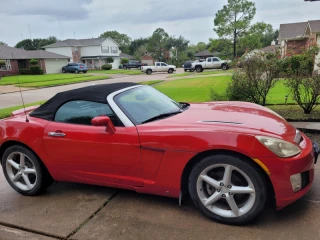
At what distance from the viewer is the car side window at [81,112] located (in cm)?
304

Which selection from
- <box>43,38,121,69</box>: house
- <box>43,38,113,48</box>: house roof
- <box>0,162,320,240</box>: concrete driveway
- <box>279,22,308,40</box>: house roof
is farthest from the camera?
<box>43,38,113,48</box>: house roof

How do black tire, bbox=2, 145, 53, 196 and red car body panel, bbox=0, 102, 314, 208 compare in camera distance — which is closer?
red car body panel, bbox=0, 102, 314, 208

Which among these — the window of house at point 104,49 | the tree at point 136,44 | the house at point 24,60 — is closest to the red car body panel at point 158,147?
the house at point 24,60

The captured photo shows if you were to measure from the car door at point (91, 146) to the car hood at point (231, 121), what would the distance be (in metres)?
0.43

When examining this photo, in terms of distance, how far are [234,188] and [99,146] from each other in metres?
1.47

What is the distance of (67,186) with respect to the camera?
3.68 m

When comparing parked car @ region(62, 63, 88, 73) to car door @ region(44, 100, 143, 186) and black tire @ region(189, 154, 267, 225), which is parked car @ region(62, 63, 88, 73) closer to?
car door @ region(44, 100, 143, 186)

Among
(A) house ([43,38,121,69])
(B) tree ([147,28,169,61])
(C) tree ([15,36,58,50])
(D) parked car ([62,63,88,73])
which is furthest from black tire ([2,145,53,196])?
(C) tree ([15,36,58,50])

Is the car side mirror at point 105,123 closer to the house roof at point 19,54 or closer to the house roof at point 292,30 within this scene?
the house roof at point 292,30

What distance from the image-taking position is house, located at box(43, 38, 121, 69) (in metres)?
53.7

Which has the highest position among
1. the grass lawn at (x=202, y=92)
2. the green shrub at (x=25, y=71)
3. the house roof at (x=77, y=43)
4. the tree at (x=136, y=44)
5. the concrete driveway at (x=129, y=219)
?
the tree at (x=136, y=44)

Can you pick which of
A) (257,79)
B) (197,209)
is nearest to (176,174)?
Result: (197,209)

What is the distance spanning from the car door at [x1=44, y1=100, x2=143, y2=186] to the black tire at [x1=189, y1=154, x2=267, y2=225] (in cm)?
61

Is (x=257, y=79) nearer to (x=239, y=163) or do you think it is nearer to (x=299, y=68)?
(x=299, y=68)
